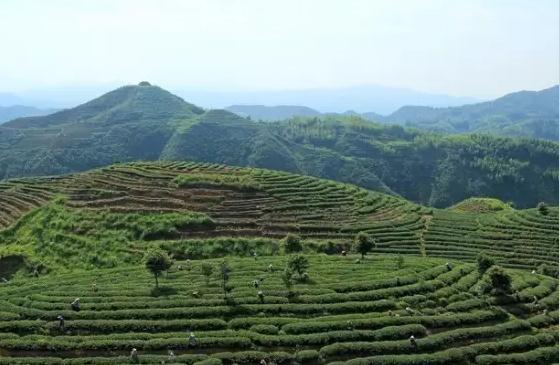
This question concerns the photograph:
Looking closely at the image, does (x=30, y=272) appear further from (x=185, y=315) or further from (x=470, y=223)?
(x=470, y=223)

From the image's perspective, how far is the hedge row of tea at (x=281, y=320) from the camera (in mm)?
29891

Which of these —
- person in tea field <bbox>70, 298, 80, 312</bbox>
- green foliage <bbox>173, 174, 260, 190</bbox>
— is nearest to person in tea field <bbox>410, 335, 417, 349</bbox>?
person in tea field <bbox>70, 298, 80, 312</bbox>

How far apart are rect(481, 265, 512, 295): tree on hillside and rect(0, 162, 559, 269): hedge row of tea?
2251 cm

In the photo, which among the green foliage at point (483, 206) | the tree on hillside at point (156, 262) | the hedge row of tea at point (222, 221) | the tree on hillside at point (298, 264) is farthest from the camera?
Result: the green foliage at point (483, 206)

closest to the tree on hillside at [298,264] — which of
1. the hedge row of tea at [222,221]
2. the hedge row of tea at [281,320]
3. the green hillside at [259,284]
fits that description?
the green hillside at [259,284]

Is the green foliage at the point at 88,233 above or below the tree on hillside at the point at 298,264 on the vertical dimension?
below

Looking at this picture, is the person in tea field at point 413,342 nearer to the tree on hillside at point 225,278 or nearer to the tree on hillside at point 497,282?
the tree on hillside at point 497,282

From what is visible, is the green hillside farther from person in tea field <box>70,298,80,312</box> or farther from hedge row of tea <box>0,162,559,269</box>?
person in tea field <box>70,298,80,312</box>

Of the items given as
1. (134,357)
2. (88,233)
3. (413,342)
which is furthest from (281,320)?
(88,233)

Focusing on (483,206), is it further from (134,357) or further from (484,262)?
(134,357)

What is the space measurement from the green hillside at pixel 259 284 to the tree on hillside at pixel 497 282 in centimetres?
12

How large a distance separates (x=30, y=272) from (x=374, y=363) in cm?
4200

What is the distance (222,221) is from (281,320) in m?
32.4

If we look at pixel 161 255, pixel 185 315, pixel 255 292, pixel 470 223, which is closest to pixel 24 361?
pixel 185 315
